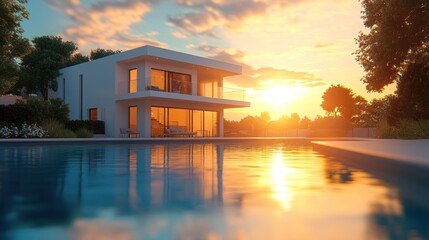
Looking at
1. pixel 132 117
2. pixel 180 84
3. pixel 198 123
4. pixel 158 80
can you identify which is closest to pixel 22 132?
pixel 132 117

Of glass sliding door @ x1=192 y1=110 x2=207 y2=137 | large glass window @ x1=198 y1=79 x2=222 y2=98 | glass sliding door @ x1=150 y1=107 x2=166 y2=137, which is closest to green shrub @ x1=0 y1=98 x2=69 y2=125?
glass sliding door @ x1=150 y1=107 x2=166 y2=137

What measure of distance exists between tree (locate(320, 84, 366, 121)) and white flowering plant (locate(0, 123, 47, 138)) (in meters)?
46.4

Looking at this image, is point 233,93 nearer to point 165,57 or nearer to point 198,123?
point 198,123

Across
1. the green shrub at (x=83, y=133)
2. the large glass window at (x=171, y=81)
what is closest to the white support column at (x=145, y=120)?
the large glass window at (x=171, y=81)

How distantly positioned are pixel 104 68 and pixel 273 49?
12574 millimetres

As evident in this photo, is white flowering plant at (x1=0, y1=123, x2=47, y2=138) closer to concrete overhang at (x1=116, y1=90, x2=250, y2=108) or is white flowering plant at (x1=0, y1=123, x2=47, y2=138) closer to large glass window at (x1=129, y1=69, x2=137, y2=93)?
concrete overhang at (x1=116, y1=90, x2=250, y2=108)

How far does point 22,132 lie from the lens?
20922 mm

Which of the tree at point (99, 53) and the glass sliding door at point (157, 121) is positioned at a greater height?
the tree at point (99, 53)

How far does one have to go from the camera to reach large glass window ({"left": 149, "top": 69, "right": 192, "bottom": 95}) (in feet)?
92.6

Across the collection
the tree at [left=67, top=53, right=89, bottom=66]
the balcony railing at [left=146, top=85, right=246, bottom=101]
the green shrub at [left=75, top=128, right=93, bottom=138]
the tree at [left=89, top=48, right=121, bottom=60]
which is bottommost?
the green shrub at [left=75, top=128, right=93, bottom=138]

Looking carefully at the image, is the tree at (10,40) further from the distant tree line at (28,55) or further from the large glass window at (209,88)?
the large glass window at (209,88)

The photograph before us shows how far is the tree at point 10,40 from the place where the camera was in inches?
749

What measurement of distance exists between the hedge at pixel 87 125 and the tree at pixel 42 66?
9212mm

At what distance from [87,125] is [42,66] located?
35.4 ft
